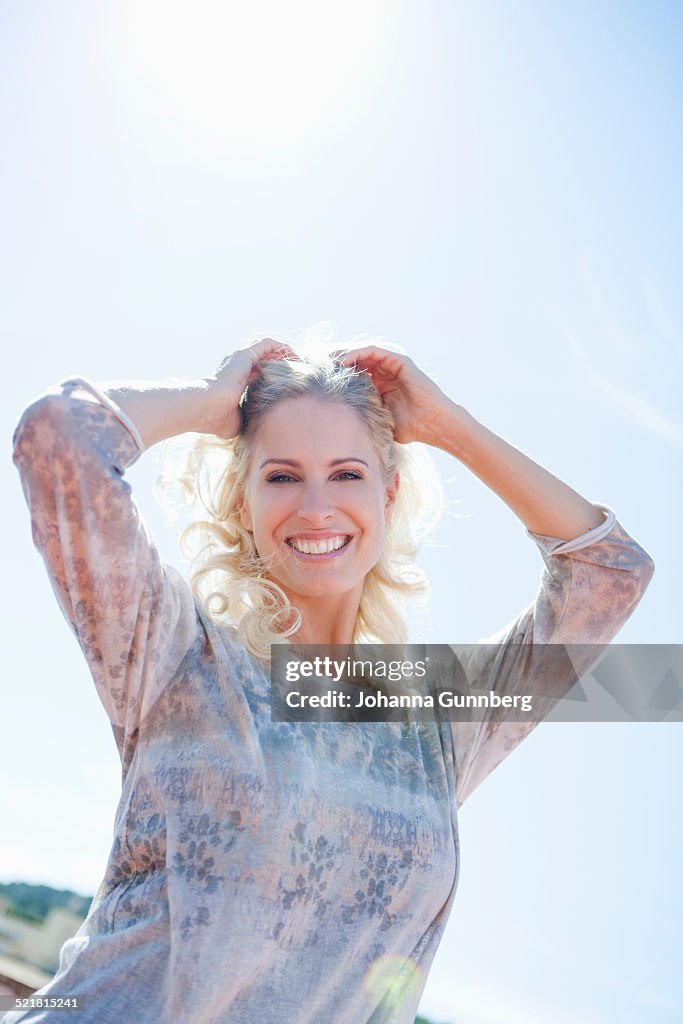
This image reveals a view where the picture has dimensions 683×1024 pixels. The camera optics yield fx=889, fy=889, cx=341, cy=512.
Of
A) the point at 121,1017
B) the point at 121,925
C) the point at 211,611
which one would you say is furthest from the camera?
the point at 211,611

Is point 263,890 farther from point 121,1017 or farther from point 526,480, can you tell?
point 526,480

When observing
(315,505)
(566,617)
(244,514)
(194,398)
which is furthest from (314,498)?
(566,617)

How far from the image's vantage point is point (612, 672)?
341 cm

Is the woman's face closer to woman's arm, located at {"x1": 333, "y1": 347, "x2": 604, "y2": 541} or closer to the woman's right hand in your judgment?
the woman's right hand

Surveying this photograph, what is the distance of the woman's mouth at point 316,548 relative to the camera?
10.0ft

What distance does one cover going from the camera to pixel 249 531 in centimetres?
335

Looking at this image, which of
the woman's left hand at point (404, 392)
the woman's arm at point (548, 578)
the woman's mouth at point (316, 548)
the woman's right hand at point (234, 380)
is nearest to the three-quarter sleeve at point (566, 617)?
the woman's arm at point (548, 578)

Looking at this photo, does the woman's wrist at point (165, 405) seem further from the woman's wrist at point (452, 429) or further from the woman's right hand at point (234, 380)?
the woman's wrist at point (452, 429)

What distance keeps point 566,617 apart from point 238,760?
1.45m

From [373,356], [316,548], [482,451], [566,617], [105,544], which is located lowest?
[105,544]

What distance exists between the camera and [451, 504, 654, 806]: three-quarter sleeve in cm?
325

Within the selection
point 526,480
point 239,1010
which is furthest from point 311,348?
point 239,1010

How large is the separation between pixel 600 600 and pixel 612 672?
1.10 ft

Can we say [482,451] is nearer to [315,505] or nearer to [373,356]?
[373,356]
